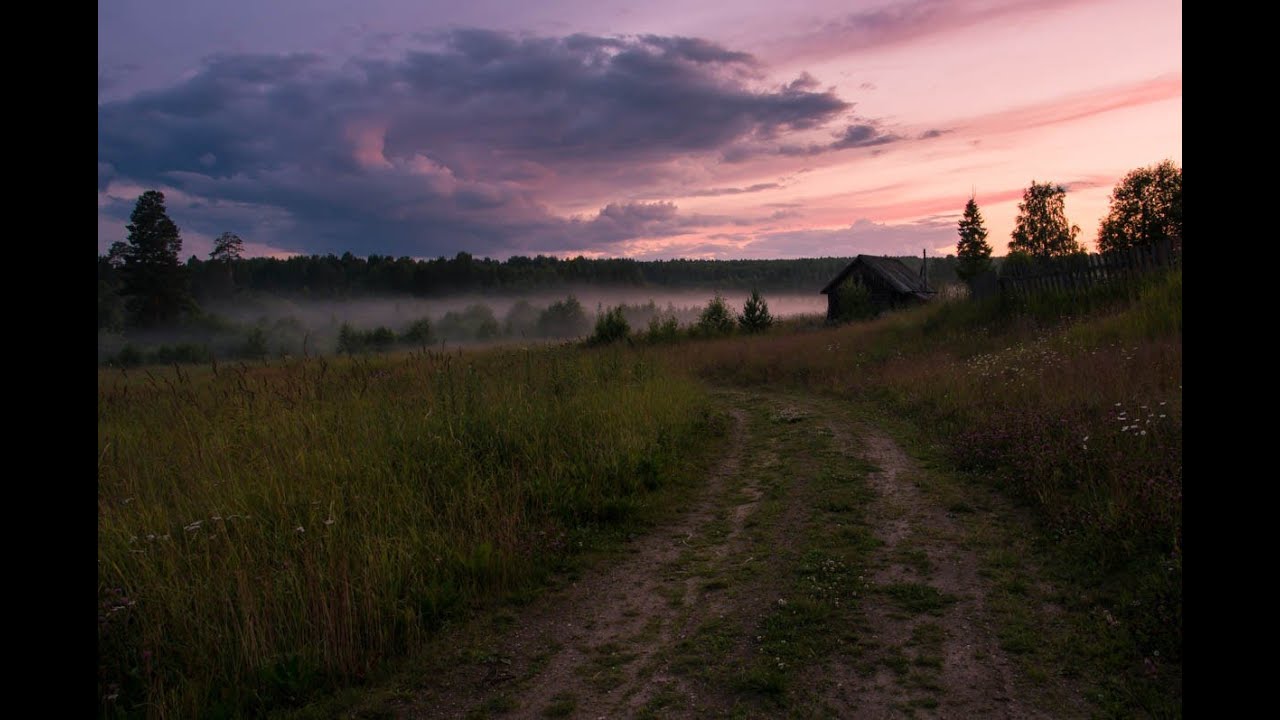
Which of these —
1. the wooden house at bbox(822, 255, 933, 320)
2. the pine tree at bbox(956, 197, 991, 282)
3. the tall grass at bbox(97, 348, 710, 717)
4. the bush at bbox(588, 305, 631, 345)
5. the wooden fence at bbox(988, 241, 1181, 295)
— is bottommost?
the tall grass at bbox(97, 348, 710, 717)

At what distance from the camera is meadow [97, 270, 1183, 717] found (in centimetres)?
438

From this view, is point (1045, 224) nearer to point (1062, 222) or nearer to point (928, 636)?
point (1062, 222)

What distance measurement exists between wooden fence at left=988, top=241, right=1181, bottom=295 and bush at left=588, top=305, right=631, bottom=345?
1802cm

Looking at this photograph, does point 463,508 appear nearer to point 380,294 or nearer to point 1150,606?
point 1150,606

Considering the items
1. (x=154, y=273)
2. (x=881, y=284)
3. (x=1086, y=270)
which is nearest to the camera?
(x=1086, y=270)

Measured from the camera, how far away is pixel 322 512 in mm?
6047

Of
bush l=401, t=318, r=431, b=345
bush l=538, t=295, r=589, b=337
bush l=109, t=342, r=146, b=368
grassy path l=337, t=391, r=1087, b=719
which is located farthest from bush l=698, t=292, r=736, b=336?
bush l=538, t=295, r=589, b=337

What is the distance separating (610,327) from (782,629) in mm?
30739

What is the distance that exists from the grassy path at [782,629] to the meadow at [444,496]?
0.44 m

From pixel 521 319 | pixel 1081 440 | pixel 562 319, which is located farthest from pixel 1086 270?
pixel 521 319

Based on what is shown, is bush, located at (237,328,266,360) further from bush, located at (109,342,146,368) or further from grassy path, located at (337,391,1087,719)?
grassy path, located at (337,391,1087,719)
